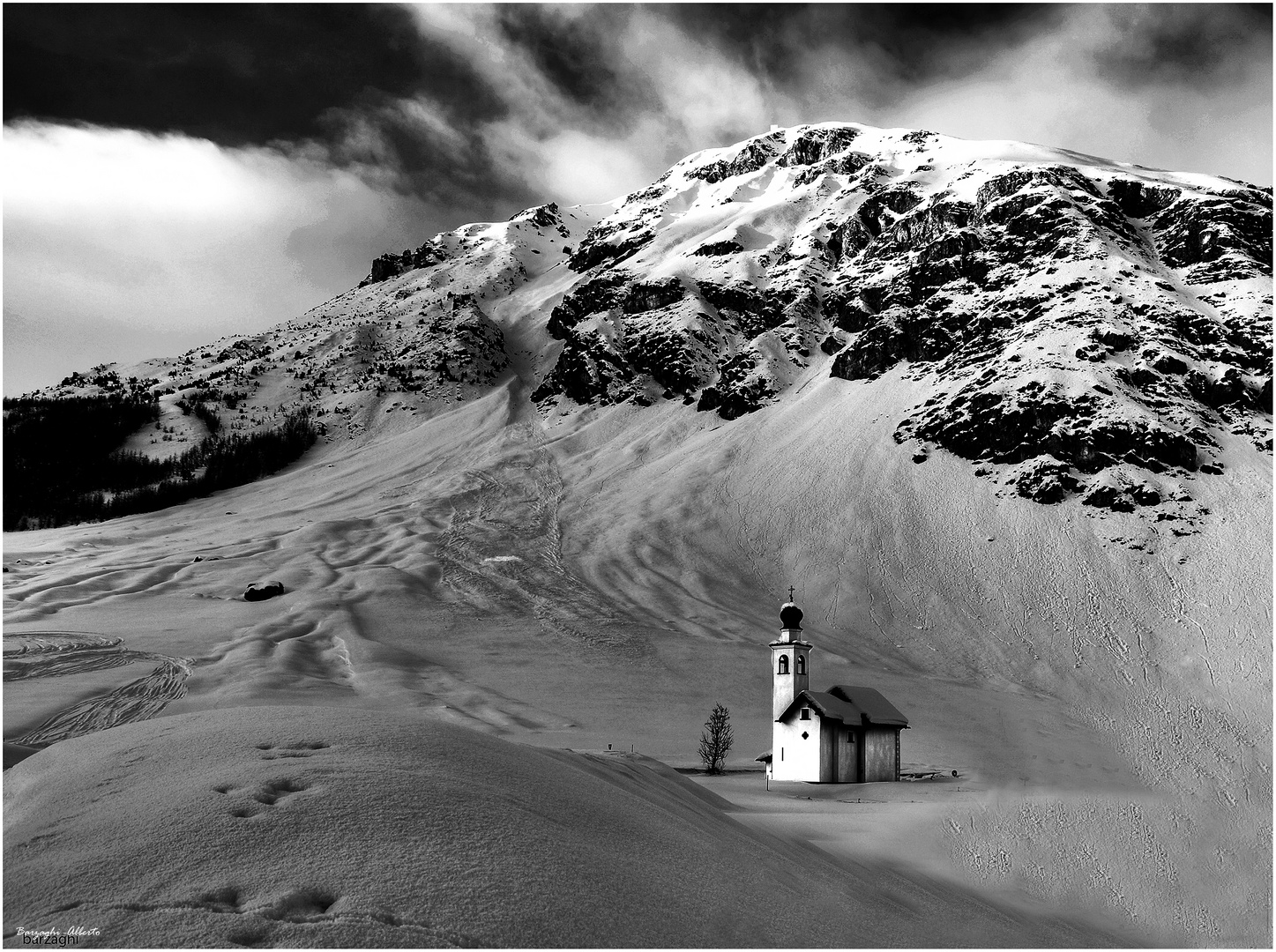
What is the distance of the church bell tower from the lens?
56469 mm

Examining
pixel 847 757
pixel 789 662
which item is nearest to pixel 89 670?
pixel 789 662

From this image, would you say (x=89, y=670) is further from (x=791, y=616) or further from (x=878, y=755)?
(x=878, y=755)

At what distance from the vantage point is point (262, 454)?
518 feet

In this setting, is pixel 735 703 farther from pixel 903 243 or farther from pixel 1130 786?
pixel 903 243

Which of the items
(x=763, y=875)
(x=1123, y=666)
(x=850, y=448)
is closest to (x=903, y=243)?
(x=850, y=448)

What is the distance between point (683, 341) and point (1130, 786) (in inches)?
5591

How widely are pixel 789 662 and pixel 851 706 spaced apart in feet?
14.7

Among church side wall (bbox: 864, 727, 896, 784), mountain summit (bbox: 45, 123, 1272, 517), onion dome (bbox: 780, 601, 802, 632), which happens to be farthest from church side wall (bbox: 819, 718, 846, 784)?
mountain summit (bbox: 45, 123, 1272, 517)

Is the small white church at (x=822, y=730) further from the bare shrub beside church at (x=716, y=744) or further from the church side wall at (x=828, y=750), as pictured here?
the bare shrub beside church at (x=716, y=744)

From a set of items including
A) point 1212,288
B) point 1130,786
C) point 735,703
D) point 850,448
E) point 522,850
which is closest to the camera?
point 522,850

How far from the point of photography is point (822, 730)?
178 feet

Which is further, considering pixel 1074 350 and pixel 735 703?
pixel 1074 350

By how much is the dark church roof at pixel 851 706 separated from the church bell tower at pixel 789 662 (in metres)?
0.89

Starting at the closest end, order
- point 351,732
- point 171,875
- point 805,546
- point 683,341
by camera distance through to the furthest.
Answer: point 171,875, point 351,732, point 805,546, point 683,341
